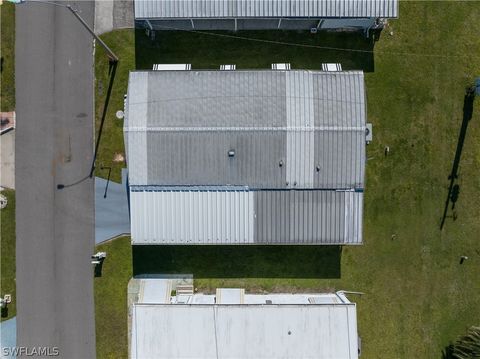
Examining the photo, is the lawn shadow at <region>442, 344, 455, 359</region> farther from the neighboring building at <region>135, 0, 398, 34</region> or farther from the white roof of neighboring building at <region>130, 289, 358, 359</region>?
the neighboring building at <region>135, 0, 398, 34</region>

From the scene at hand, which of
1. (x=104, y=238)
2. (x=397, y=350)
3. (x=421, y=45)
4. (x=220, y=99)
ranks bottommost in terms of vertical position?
(x=397, y=350)

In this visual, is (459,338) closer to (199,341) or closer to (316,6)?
(199,341)

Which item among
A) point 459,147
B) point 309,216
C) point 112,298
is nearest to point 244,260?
point 309,216

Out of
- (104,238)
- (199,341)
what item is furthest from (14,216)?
(199,341)

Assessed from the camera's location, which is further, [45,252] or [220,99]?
[45,252]

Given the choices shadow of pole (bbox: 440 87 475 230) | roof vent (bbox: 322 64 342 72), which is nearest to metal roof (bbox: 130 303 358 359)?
shadow of pole (bbox: 440 87 475 230)

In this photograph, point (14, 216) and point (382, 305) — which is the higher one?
point (14, 216)

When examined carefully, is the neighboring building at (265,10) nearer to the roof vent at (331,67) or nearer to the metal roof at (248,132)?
the roof vent at (331,67)
